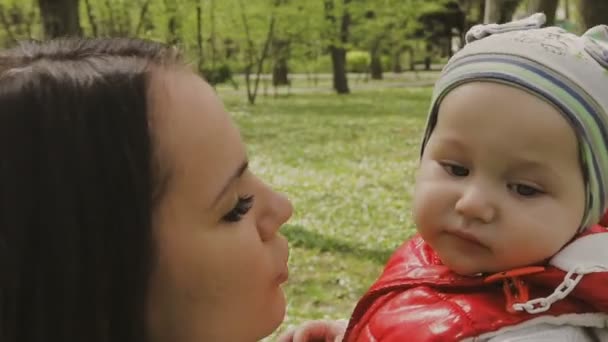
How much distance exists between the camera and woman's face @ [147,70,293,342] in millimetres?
1261

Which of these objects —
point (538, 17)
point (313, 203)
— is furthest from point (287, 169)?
point (538, 17)

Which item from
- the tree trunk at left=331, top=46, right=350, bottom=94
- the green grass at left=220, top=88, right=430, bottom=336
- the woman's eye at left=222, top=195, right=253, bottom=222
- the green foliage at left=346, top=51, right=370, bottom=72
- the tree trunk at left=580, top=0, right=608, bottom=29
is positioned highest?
the woman's eye at left=222, top=195, right=253, bottom=222

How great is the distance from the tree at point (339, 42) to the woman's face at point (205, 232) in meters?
24.2

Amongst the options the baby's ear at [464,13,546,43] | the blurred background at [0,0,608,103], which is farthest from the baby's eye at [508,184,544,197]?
the blurred background at [0,0,608,103]

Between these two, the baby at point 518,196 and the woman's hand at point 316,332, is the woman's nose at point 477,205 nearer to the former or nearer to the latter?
the baby at point 518,196

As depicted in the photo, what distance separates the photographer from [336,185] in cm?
998

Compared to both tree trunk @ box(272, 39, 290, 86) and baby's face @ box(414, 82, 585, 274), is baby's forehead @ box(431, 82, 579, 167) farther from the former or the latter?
tree trunk @ box(272, 39, 290, 86)

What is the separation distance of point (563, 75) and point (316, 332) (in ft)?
3.02

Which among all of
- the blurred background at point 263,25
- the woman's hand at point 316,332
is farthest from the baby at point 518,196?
the blurred background at point 263,25

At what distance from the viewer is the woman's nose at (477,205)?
1.69m

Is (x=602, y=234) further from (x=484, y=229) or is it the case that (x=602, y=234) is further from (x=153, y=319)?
(x=153, y=319)

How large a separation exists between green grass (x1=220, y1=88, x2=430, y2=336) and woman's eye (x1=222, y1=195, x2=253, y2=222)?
3.77 metres

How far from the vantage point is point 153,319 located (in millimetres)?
1274

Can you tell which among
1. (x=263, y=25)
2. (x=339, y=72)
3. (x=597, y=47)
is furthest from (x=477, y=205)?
(x=339, y=72)
